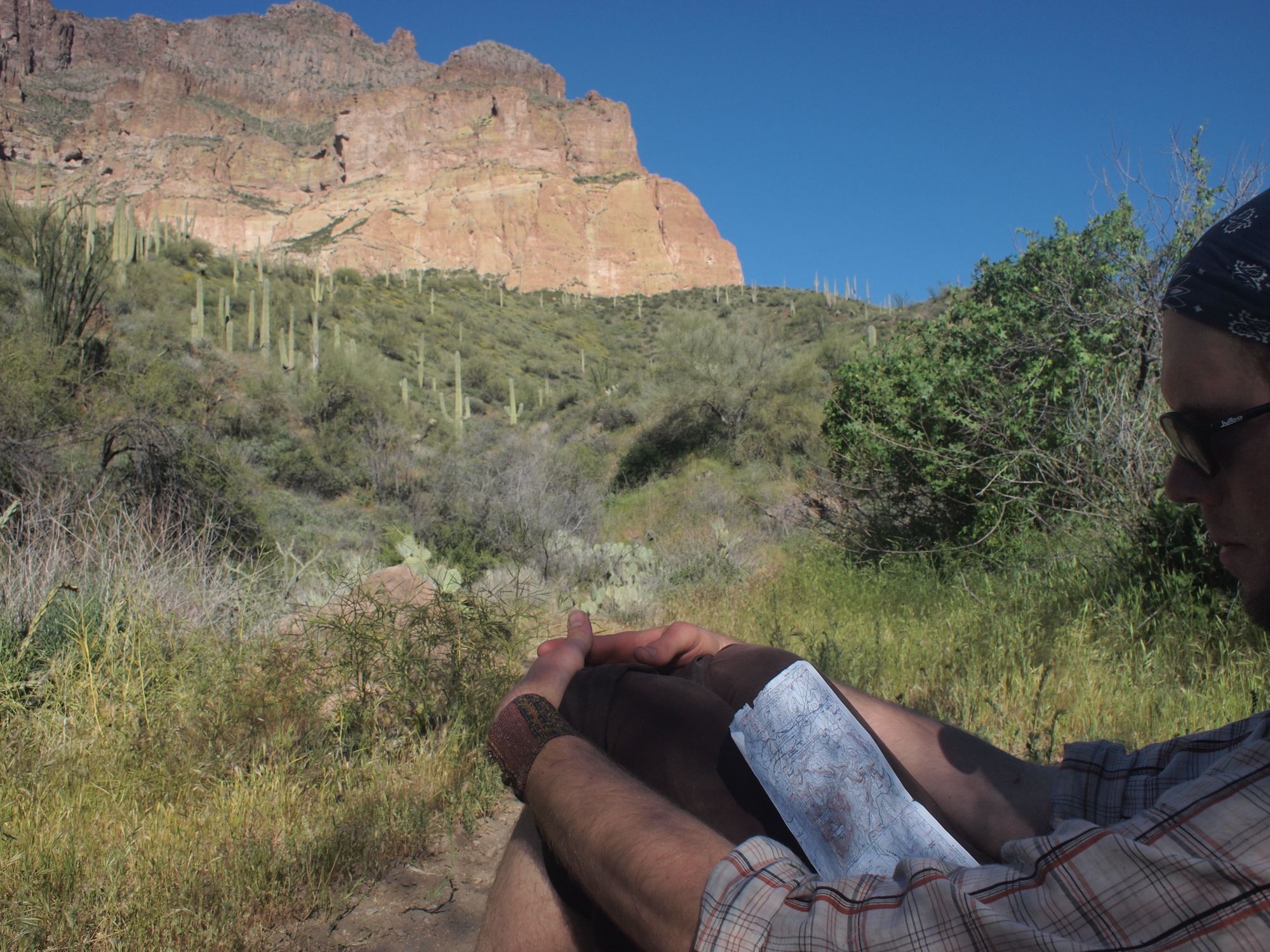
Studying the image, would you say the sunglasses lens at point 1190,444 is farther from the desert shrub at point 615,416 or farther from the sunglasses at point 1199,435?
the desert shrub at point 615,416

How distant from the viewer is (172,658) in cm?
349

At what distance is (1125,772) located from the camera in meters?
1.25

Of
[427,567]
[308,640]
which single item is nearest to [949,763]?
[308,640]

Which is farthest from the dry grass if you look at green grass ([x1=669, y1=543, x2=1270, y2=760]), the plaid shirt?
green grass ([x1=669, y1=543, x2=1270, y2=760])

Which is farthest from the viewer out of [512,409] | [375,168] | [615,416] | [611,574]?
[375,168]

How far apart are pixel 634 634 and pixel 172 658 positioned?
2.72 meters

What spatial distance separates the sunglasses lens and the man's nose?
2cm

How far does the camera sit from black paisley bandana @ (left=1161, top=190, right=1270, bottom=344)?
87cm

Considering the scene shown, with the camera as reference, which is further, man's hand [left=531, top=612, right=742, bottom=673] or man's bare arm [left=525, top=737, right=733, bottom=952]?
man's hand [left=531, top=612, right=742, bottom=673]

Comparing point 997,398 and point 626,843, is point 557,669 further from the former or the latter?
Result: point 997,398

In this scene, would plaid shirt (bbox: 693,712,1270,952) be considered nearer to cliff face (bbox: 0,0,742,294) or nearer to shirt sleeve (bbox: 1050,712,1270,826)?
shirt sleeve (bbox: 1050,712,1270,826)

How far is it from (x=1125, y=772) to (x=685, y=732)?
74 cm

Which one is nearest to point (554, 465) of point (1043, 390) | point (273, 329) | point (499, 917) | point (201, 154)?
point (1043, 390)

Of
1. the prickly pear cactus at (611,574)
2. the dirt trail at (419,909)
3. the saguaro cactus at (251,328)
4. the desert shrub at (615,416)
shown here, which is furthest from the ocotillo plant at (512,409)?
the dirt trail at (419,909)
